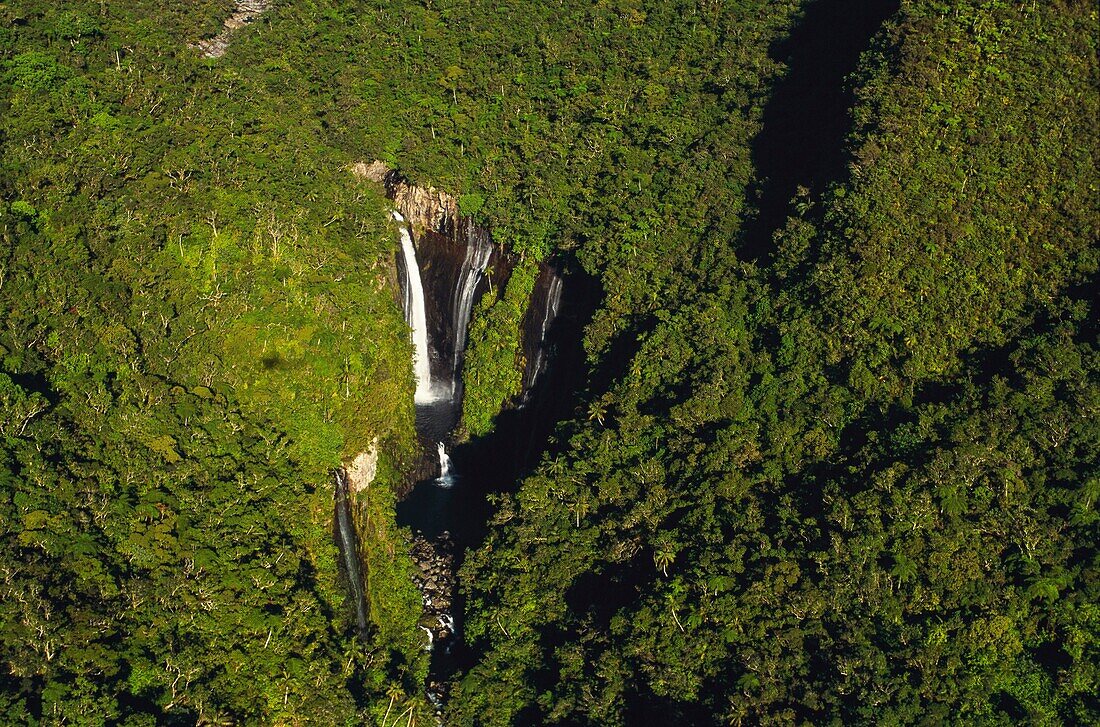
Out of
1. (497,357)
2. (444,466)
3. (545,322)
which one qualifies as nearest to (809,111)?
(545,322)

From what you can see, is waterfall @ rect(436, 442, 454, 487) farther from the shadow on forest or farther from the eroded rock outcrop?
the eroded rock outcrop

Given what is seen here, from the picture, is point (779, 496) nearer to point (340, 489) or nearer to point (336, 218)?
point (340, 489)

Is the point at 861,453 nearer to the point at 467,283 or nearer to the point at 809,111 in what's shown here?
the point at 467,283

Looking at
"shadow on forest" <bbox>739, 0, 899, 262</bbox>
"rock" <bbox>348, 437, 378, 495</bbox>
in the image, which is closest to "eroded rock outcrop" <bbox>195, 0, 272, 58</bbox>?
"rock" <bbox>348, 437, 378, 495</bbox>

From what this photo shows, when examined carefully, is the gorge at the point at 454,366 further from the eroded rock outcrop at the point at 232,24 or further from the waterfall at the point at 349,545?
the eroded rock outcrop at the point at 232,24

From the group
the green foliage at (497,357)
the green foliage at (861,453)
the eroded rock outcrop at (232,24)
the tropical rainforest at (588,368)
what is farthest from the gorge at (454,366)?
the eroded rock outcrop at (232,24)
